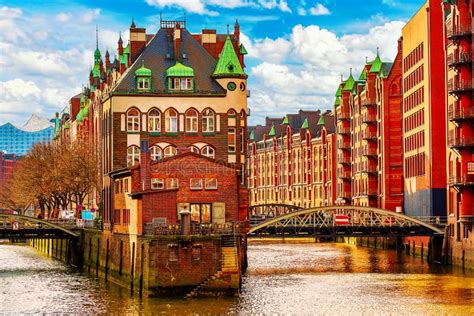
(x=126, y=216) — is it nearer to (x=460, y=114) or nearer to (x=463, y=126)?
(x=460, y=114)

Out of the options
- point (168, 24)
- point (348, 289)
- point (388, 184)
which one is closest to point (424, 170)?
point (388, 184)

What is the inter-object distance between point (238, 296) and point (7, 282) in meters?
23.7

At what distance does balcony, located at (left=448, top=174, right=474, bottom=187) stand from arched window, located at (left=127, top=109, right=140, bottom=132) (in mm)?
26681

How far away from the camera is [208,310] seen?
64312mm

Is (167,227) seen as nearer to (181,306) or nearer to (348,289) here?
(181,306)

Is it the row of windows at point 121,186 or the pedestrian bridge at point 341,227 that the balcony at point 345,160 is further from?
the row of windows at point 121,186

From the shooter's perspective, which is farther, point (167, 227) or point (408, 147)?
point (408, 147)

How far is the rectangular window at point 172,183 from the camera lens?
7906 cm

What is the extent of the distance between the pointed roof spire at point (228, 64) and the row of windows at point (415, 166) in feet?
94.7

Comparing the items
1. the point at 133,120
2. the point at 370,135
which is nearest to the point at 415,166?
the point at 370,135

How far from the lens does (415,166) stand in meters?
128

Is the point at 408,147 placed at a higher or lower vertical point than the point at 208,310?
higher

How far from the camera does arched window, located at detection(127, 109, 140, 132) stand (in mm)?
101312

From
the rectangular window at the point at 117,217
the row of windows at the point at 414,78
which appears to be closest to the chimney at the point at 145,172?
the rectangular window at the point at 117,217
